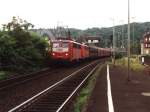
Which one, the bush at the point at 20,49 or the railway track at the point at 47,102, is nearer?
the railway track at the point at 47,102

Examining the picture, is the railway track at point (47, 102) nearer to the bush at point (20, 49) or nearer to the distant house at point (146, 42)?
the bush at point (20, 49)

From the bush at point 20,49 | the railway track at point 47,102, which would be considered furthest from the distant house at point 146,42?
the railway track at point 47,102

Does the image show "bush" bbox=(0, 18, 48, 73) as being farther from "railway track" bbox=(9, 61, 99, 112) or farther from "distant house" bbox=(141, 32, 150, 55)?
"distant house" bbox=(141, 32, 150, 55)

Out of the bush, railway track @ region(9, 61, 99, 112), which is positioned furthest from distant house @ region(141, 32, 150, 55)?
railway track @ region(9, 61, 99, 112)

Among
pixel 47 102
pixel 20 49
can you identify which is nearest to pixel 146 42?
pixel 20 49

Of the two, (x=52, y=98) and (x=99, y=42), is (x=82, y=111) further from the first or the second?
(x=99, y=42)

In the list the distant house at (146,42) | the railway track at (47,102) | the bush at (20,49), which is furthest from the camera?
the distant house at (146,42)

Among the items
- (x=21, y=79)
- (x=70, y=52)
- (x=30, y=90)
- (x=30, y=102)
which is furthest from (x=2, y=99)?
(x=70, y=52)

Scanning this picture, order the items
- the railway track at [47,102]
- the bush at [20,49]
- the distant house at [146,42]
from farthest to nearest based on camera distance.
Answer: the distant house at [146,42] → the bush at [20,49] → the railway track at [47,102]

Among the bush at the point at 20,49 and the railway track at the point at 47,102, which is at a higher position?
the bush at the point at 20,49

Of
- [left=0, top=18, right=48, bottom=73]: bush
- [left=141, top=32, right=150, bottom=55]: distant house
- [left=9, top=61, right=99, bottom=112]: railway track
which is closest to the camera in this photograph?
[left=9, top=61, right=99, bottom=112]: railway track

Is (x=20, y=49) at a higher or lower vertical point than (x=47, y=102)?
higher

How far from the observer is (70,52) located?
1912 inches

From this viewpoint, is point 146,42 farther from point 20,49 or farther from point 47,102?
point 47,102
